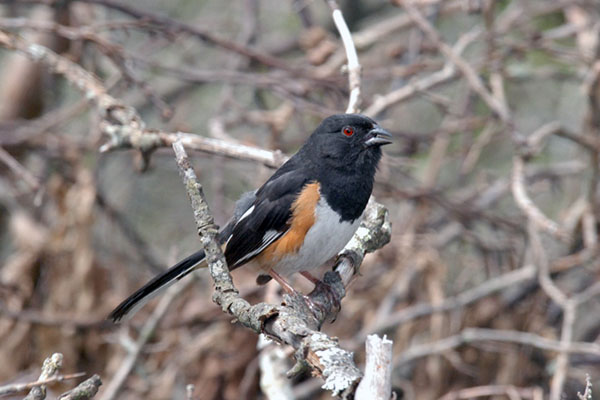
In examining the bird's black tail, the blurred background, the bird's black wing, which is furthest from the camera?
the blurred background

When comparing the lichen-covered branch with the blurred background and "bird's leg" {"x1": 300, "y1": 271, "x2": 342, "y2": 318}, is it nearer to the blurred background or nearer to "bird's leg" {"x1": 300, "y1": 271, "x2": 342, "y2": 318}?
"bird's leg" {"x1": 300, "y1": 271, "x2": 342, "y2": 318}

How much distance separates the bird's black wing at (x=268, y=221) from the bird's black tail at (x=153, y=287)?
21cm

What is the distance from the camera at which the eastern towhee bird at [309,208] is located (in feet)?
10.4

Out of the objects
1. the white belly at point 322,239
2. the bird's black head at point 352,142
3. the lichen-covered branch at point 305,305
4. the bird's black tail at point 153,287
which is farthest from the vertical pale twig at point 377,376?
the bird's black head at point 352,142

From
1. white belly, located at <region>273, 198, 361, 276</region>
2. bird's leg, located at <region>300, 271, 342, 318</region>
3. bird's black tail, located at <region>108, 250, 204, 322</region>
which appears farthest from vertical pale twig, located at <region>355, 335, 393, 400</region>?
bird's black tail, located at <region>108, 250, 204, 322</region>

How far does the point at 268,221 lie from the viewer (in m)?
3.35

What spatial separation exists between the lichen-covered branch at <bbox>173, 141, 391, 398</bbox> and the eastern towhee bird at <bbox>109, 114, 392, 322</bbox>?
11 centimetres

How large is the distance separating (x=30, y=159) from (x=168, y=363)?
249 centimetres

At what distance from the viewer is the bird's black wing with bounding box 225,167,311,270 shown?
332cm

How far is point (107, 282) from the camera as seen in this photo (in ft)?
16.5

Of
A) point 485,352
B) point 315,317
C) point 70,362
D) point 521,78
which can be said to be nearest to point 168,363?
point 70,362

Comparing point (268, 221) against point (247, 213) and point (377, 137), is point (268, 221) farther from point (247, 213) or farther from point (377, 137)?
point (377, 137)

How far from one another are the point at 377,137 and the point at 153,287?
1199 mm

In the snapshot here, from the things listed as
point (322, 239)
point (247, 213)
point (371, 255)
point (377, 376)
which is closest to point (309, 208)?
point (322, 239)
